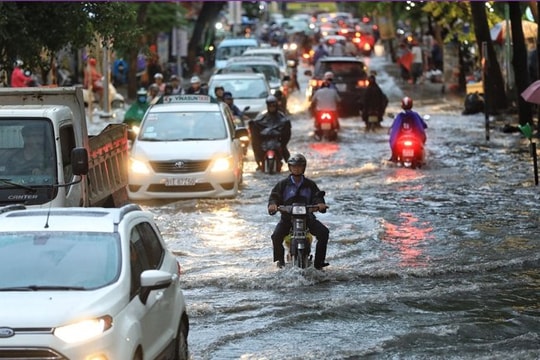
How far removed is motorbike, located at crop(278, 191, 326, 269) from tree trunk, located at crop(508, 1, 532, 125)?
63.0 feet

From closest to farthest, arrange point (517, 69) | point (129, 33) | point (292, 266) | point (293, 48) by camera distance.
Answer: point (292, 266) < point (129, 33) < point (517, 69) < point (293, 48)

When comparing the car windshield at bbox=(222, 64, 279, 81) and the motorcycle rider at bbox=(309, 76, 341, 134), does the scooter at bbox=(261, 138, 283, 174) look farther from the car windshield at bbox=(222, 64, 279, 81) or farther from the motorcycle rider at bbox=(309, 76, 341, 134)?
the car windshield at bbox=(222, 64, 279, 81)

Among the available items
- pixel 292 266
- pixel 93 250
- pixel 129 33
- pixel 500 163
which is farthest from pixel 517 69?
pixel 93 250

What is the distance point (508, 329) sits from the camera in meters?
13.0

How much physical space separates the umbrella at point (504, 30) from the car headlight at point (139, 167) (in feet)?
67.0

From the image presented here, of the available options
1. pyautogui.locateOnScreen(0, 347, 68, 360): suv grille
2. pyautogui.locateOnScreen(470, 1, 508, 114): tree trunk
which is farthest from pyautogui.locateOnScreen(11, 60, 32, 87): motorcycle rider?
pyautogui.locateOnScreen(0, 347, 68, 360): suv grille

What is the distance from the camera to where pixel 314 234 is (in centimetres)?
1549

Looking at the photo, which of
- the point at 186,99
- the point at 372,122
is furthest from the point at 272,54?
the point at 186,99

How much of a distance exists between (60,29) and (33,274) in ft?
51.7

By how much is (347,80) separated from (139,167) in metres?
19.4

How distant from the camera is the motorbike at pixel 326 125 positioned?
1342 inches

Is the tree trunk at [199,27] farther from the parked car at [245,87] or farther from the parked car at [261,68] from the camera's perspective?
the parked car at [245,87]

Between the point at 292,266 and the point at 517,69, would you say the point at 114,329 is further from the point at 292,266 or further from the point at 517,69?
the point at 517,69

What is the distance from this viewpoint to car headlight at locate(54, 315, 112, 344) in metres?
8.37
